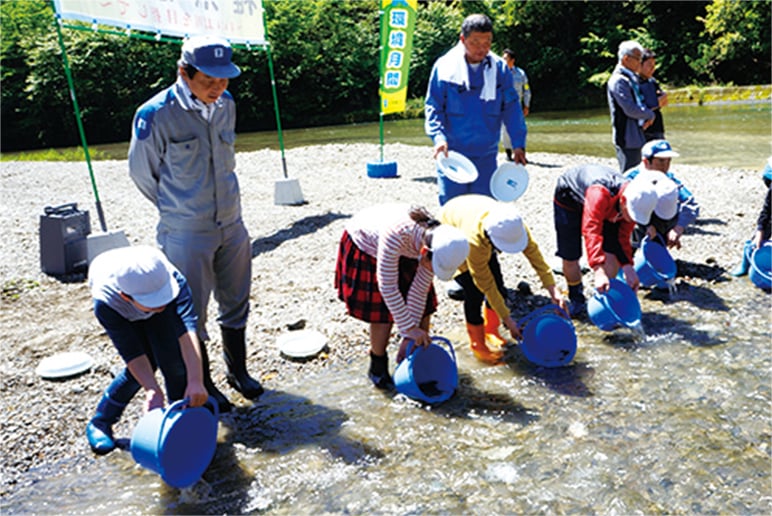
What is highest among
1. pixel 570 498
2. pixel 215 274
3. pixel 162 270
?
pixel 162 270

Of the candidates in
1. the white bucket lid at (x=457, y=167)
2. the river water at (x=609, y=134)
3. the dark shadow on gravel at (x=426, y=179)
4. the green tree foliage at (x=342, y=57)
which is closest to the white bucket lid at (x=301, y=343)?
the white bucket lid at (x=457, y=167)

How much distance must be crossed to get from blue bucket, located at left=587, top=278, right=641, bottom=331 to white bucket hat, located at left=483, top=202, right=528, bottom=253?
109 cm

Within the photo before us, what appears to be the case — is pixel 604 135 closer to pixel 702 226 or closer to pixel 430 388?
pixel 702 226

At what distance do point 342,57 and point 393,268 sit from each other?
27.8m

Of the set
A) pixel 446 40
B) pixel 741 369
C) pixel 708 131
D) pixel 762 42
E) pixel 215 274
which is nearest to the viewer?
pixel 215 274

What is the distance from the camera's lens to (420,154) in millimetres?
12984

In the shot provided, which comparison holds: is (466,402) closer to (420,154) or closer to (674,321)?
(674,321)

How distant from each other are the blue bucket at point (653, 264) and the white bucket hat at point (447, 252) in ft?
8.40

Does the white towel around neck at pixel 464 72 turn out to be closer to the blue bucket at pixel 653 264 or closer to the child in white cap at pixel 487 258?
the child in white cap at pixel 487 258

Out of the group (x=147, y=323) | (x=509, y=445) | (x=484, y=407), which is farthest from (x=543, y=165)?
(x=147, y=323)

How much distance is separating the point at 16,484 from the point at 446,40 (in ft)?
97.9

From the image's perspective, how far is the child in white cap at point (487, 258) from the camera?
3.33 m

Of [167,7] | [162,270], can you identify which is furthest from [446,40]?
[162,270]

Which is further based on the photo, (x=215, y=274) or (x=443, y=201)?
(x=443, y=201)
